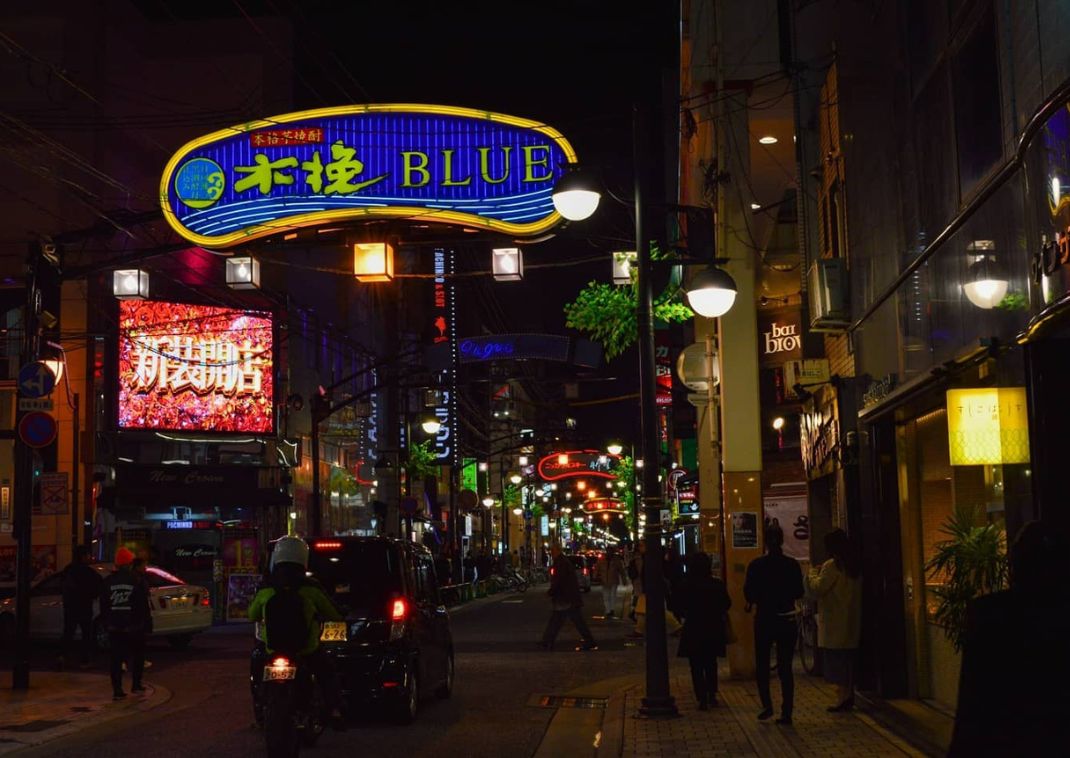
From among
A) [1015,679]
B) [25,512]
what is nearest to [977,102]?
[1015,679]

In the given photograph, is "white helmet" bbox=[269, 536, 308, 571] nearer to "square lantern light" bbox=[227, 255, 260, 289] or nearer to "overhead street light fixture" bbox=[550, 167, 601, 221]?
"overhead street light fixture" bbox=[550, 167, 601, 221]

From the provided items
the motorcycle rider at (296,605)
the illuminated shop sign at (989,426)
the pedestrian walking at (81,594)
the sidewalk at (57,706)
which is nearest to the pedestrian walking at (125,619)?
the sidewalk at (57,706)

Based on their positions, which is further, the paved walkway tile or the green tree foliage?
the green tree foliage

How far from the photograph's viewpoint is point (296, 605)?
33.6 feet

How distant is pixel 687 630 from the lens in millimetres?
14766

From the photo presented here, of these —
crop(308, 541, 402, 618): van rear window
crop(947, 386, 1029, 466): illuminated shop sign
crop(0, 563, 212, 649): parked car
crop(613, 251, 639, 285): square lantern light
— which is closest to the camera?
crop(947, 386, 1029, 466): illuminated shop sign

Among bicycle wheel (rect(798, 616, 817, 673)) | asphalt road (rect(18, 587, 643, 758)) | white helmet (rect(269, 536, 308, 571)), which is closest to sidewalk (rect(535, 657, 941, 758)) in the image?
asphalt road (rect(18, 587, 643, 758))

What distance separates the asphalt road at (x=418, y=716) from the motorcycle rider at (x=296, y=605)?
215cm

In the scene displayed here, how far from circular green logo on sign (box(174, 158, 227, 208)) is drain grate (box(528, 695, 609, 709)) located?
9415 mm

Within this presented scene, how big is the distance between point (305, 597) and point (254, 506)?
31.3 meters

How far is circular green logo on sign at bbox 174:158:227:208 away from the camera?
811 inches

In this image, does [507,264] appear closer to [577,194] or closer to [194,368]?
[577,194]

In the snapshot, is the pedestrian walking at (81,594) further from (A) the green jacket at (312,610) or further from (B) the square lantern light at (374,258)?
(A) the green jacket at (312,610)

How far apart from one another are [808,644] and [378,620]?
9.16m
